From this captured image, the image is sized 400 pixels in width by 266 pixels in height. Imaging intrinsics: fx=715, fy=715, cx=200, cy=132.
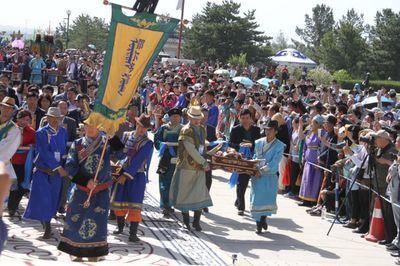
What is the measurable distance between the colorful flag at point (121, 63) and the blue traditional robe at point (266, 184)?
3.08 meters

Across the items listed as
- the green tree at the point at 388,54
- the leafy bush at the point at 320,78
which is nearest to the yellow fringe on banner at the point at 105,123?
the leafy bush at the point at 320,78

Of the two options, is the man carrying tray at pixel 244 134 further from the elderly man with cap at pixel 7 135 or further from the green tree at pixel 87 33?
the green tree at pixel 87 33

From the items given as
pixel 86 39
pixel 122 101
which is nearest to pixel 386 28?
pixel 86 39

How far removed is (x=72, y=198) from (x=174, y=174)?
262cm

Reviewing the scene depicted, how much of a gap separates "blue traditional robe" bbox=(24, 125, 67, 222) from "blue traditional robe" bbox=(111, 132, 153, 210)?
765mm

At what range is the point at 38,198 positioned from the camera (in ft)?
29.2

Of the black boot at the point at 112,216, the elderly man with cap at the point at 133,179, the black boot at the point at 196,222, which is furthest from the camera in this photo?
the black boot at the point at 112,216

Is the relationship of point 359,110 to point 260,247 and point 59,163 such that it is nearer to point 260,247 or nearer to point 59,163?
point 260,247

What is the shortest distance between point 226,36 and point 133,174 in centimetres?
4878

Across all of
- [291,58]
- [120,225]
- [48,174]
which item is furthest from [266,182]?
[291,58]

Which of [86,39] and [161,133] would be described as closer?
[161,133]

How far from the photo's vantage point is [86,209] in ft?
25.0

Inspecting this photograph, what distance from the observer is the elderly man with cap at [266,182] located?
Result: 32.9 feet

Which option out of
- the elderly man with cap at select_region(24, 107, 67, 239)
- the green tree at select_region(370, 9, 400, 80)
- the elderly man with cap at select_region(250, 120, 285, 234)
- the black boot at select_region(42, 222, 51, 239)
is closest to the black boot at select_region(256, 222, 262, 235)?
the elderly man with cap at select_region(250, 120, 285, 234)
